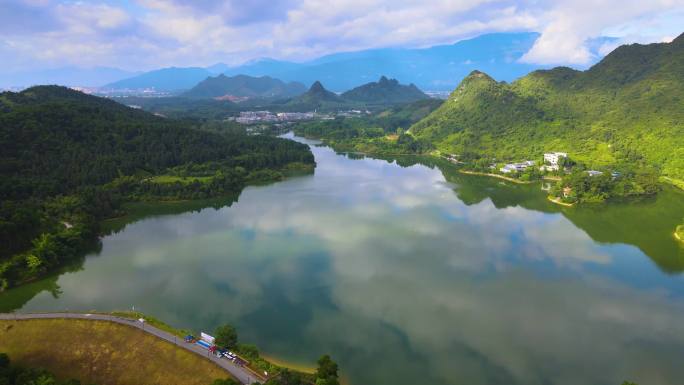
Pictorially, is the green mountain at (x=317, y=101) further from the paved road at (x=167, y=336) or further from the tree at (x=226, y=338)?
the tree at (x=226, y=338)

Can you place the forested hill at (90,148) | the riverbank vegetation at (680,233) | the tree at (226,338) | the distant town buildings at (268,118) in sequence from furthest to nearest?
the distant town buildings at (268,118)
the forested hill at (90,148)
the riverbank vegetation at (680,233)
the tree at (226,338)

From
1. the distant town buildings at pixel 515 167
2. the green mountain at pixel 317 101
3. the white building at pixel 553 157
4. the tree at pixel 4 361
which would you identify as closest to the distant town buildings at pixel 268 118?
the green mountain at pixel 317 101

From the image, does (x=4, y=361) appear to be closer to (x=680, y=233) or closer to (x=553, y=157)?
(x=680, y=233)

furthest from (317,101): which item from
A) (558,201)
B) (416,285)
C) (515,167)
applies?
(416,285)

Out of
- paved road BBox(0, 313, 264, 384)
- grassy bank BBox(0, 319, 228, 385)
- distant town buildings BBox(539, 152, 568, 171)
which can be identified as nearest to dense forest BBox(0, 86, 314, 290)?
paved road BBox(0, 313, 264, 384)

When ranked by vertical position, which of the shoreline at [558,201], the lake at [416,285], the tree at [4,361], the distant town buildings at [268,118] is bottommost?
the shoreline at [558,201]

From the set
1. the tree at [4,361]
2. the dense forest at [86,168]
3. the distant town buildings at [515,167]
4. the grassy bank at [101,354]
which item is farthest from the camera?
the distant town buildings at [515,167]

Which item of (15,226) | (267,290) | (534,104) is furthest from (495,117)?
(15,226)
